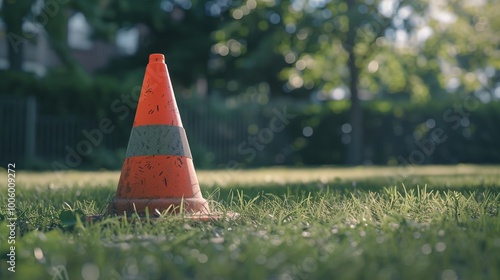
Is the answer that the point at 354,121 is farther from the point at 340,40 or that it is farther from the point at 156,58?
the point at 156,58

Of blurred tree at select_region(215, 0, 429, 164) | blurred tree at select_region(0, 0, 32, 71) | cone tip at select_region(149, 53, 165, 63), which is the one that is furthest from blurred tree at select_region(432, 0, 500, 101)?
cone tip at select_region(149, 53, 165, 63)

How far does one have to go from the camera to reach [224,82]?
91.5 feet

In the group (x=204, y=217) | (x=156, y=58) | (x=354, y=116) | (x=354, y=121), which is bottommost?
(x=204, y=217)

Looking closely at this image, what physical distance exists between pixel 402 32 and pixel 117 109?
8.14 metres

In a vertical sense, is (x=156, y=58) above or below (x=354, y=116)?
above

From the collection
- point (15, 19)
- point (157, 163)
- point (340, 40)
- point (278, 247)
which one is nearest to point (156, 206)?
point (157, 163)

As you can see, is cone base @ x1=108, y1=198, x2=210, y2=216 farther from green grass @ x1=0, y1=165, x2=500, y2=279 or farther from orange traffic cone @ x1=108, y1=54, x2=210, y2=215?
green grass @ x1=0, y1=165, x2=500, y2=279

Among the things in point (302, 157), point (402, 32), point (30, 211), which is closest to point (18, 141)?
point (302, 157)

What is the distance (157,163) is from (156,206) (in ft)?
1.08

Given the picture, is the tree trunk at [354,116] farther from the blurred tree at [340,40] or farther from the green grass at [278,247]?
the green grass at [278,247]

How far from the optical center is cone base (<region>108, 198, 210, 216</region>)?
15.9 ft

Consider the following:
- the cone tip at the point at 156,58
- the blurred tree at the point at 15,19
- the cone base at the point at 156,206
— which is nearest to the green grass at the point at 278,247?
the cone base at the point at 156,206

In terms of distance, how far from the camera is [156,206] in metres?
4.84

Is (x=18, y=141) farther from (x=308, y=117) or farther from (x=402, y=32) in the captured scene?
(x=402, y=32)
